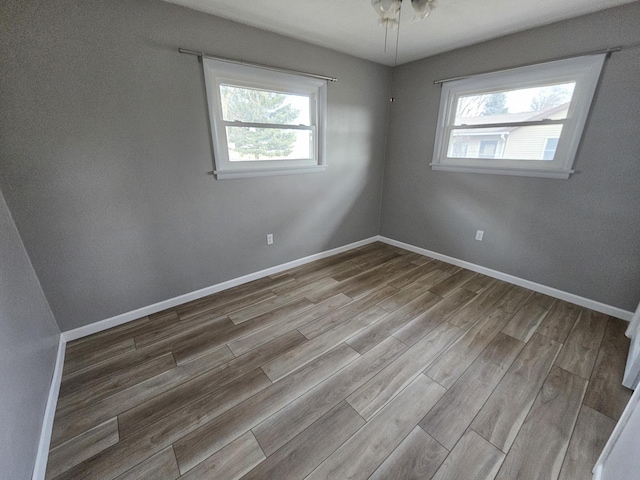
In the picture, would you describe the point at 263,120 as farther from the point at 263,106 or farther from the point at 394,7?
the point at 394,7

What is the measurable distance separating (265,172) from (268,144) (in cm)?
30

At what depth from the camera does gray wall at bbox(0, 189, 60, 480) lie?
38.3 inches

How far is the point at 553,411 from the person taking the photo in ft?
4.61

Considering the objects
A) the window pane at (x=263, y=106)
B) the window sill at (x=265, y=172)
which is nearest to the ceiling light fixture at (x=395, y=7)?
the window pane at (x=263, y=106)

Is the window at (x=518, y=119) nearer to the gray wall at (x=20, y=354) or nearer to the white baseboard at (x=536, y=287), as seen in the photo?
the white baseboard at (x=536, y=287)

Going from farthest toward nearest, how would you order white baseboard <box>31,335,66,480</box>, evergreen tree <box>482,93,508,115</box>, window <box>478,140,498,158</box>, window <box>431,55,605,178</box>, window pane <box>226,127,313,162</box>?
window <box>478,140,498,158</box> → evergreen tree <box>482,93,508,115</box> → window pane <box>226,127,313,162</box> → window <box>431,55,605,178</box> → white baseboard <box>31,335,66,480</box>

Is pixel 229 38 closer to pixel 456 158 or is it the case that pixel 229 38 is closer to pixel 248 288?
pixel 248 288

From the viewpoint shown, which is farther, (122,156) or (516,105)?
(516,105)

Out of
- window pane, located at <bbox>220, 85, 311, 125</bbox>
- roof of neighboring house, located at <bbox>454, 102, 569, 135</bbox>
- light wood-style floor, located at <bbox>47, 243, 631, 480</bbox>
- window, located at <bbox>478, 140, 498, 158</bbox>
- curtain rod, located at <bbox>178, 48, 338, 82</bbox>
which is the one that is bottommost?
light wood-style floor, located at <bbox>47, 243, 631, 480</bbox>

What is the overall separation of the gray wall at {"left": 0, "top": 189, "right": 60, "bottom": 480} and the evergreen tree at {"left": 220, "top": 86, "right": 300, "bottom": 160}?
1623 millimetres

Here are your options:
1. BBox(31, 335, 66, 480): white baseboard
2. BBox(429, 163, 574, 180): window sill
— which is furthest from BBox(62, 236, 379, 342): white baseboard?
BBox(429, 163, 574, 180): window sill

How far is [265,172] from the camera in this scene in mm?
2572

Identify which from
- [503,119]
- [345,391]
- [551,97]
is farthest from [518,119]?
[345,391]

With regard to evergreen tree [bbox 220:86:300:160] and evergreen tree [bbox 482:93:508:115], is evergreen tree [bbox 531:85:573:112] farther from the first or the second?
evergreen tree [bbox 220:86:300:160]
